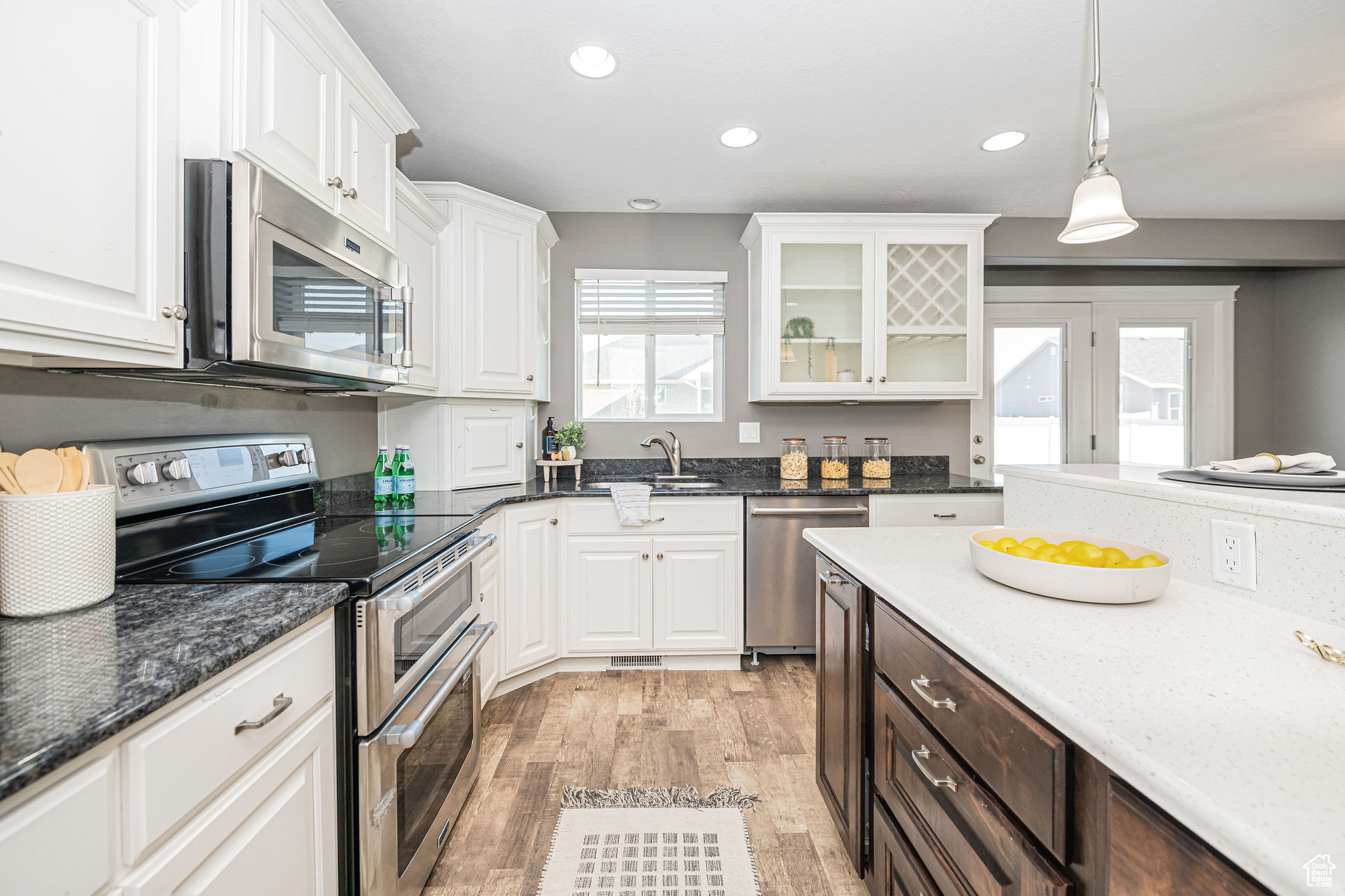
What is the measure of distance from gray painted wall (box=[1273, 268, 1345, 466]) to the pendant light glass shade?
354 cm

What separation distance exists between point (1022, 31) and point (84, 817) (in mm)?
2657

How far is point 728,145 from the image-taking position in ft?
8.16

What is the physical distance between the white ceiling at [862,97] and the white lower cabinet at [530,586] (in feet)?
5.35

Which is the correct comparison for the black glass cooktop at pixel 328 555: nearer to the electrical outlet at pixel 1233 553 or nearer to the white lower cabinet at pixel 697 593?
the white lower cabinet at pixel 697 593

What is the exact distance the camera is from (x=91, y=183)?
933 millimetres

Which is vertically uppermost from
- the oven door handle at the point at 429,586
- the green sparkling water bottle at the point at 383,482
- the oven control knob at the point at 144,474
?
the oven control knob at the point at 144,474

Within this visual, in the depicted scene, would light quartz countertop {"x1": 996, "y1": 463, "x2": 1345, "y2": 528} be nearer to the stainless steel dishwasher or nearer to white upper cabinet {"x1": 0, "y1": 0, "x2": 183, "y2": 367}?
the stainless steel dishwasher

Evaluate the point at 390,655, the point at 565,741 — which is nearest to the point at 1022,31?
the point at 390,655

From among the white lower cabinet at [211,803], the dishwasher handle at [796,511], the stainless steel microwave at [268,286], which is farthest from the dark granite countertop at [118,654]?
the dishwasher handle at [796,511]

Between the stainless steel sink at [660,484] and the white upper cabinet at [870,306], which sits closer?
the stainless steel sink at [660,484]

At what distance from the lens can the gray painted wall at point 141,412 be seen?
112 centimetres

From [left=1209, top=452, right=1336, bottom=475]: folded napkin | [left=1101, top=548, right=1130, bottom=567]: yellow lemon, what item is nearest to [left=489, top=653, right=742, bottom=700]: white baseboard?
[left=1101, top=548, right=1130, bottom=567]: yellow lemon

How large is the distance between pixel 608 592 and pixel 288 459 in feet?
4.78

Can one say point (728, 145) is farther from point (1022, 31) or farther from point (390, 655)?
point (390, 655)
